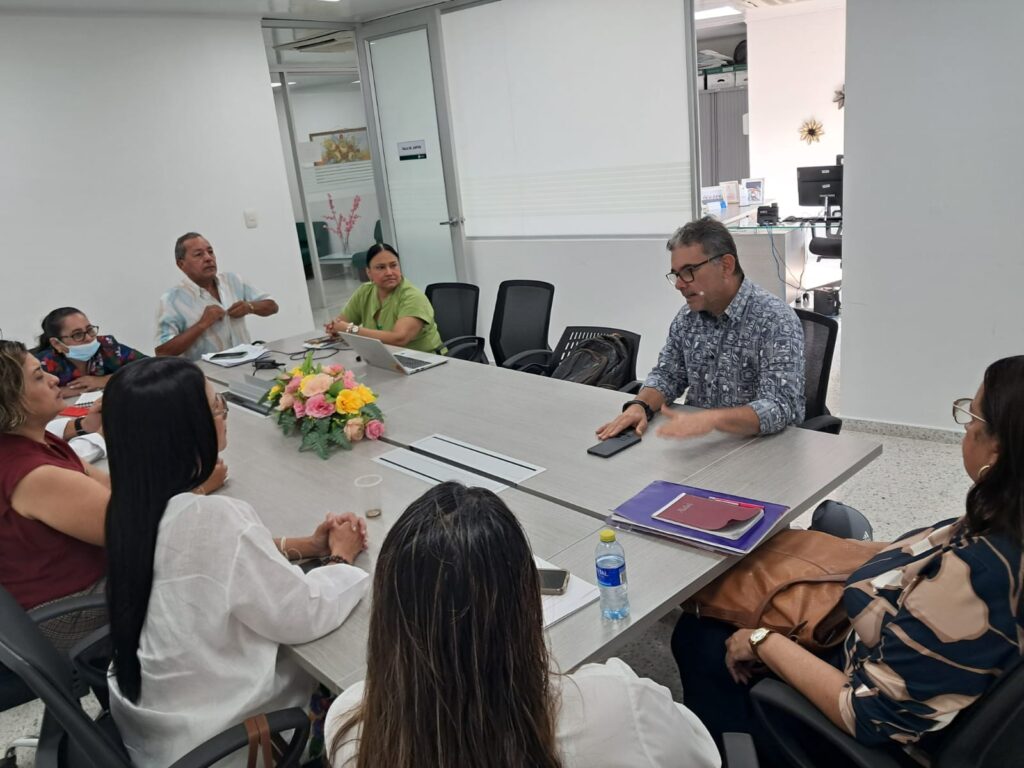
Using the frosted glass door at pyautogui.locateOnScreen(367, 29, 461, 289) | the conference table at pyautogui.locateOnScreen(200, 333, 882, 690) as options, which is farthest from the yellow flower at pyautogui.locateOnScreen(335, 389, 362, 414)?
the frosted glass door at pyautogui.locateOnScreen(367, 29, 461, 289)

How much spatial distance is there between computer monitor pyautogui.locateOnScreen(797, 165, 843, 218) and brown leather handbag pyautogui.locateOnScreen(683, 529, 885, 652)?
5.88m

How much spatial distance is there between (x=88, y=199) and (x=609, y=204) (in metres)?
3.36

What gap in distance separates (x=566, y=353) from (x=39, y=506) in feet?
7.26

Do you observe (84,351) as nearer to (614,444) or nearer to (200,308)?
(200,308)

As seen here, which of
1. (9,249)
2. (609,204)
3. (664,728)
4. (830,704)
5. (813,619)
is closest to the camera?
(664,728)

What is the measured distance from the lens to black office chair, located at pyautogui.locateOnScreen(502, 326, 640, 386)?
3352 mm

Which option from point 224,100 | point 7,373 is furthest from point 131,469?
point 224,100

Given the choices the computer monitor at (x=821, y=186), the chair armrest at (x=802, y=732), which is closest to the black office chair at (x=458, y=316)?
the chair armrest at (x=802, y=732)

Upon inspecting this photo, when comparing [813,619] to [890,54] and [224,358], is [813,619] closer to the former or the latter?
[890,54]

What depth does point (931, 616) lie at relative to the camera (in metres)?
1.24

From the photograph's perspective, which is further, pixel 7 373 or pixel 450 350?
pixel 450 350

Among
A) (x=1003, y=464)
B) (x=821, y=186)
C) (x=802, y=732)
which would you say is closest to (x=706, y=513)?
(x=802, y=732)

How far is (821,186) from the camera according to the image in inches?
282

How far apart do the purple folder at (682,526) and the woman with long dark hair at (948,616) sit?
33cm
